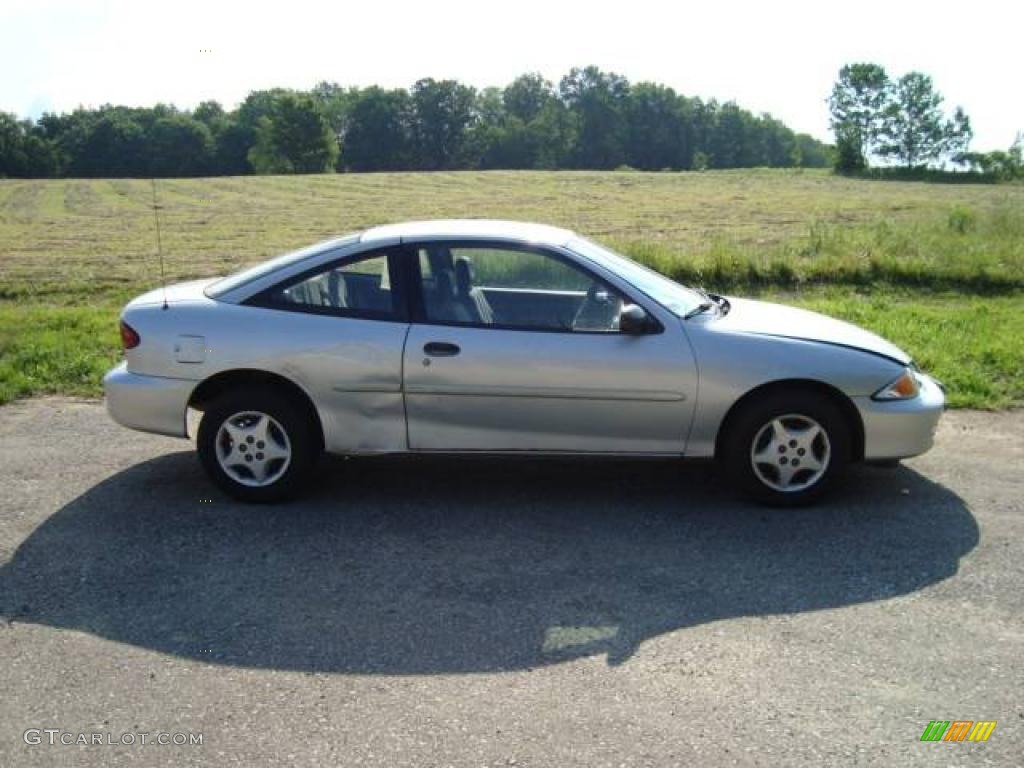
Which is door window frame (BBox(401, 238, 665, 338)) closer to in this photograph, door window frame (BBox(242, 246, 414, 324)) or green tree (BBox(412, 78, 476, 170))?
door window frame (BBox(242, 246, 414, 324))

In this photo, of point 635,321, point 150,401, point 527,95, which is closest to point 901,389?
point 635,321

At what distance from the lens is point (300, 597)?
4375 millimetres

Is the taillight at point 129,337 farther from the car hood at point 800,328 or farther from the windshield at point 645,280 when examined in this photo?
the car hood at point 800,328

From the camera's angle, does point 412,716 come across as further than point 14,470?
No

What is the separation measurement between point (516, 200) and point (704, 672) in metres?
32.7

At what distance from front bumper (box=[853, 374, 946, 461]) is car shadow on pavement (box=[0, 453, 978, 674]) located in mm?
318

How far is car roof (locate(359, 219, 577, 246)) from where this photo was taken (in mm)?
5566

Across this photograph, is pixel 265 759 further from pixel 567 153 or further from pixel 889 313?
pixel 567 153

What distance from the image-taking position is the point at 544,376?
5258 millimetres

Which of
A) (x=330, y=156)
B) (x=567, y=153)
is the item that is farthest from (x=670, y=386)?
(x=567, y=153)

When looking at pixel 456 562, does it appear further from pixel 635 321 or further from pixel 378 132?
pixel 378 132

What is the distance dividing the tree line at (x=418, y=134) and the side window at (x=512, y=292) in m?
74.1

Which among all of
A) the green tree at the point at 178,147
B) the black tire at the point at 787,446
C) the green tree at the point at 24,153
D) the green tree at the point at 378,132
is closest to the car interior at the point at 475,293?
the black tire at the point at 787,446

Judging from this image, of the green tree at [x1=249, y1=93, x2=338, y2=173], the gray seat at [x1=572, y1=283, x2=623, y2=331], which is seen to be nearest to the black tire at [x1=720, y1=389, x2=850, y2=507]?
the gray seat at [x1=572, y1=283, x2=623, y2=331]
